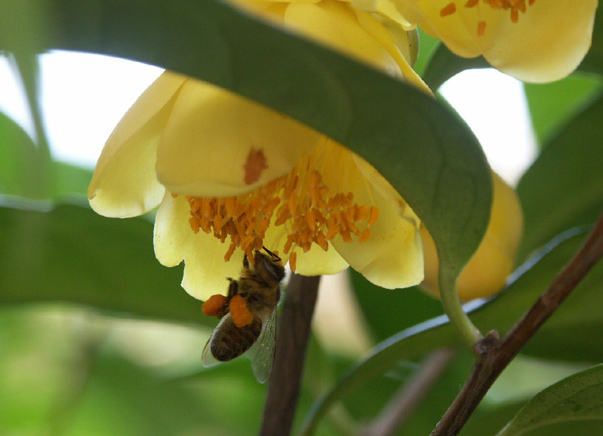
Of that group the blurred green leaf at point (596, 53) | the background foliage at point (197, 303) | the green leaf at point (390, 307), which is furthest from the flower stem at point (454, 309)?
the green leaf at point (390, 307)

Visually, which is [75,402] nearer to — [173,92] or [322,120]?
[173,92]

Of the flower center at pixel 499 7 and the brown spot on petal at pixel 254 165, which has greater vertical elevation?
the flower center at pixel 499 7

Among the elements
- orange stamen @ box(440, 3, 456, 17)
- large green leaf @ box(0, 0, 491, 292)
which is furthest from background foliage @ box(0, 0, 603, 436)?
orange stamen @ box(440, 3, 456, 17)

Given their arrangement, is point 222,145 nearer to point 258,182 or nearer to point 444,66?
point 258,182

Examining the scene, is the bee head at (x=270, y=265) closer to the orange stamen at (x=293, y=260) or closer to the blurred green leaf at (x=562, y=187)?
the orange stamen at (x=293, y=260)

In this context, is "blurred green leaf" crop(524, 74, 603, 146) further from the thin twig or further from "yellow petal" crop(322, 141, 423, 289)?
"yellow petal" crop(322, 141, 423, 289)
